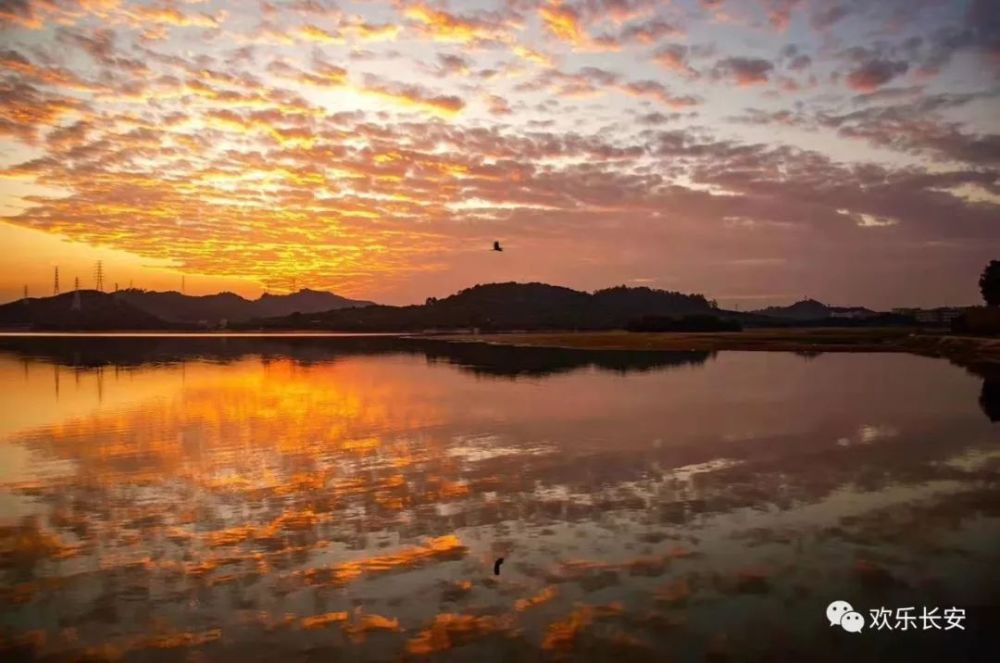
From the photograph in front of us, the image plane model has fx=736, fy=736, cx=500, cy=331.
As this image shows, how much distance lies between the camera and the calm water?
1179 centimetres

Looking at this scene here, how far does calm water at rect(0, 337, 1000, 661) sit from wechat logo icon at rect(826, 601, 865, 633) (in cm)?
21

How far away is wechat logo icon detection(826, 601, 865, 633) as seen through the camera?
1214 cm

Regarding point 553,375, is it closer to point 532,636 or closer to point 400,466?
point 400,466

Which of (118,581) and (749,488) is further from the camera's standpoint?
(749,488)

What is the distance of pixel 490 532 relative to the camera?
17156mm

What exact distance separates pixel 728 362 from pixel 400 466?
63.3 meters

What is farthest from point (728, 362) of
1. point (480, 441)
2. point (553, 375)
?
point (480, 441)

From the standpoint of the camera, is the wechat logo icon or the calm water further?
the wechat logo icon

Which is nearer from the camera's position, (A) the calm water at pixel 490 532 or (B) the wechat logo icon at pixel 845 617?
(A) the calm water at pixel 490 532

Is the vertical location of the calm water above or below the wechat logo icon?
above

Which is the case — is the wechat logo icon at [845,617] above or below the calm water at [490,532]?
below

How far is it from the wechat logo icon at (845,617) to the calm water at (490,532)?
Result: 0.69 feet

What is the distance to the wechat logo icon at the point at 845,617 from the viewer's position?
12.1 m

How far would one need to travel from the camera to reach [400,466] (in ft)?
80.9
